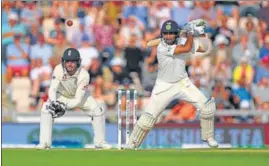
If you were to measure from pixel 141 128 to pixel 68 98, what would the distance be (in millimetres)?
1463

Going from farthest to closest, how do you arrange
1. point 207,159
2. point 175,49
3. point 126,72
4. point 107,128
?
point 126,72, point 107,128, point 175,49, point 207,159

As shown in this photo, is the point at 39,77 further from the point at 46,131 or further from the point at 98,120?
the point at 46,131

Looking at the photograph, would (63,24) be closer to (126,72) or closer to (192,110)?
(126,72)

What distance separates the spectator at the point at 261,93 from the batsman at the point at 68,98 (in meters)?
5.38

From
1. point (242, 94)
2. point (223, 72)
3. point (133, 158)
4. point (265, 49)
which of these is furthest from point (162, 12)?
point (133, 158)

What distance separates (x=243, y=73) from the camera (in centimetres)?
2105

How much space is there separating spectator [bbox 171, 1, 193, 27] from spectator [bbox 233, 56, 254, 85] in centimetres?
171

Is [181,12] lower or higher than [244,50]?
higher

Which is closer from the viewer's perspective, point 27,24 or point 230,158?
point 230,158

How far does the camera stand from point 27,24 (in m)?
21.9

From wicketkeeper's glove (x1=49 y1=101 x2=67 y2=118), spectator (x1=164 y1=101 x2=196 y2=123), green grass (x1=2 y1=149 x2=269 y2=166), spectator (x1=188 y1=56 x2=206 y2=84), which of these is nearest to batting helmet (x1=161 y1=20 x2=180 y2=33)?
green grass (x1=2 y1=149 x2=269 y2=166)

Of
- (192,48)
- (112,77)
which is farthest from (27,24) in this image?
(192,48)

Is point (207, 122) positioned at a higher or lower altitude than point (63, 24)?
lower

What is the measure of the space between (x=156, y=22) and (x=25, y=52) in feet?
9.62
